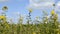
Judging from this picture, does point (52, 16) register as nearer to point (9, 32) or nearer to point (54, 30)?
point (54, 30)

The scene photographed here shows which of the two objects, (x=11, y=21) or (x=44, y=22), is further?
(x=11, y=21)

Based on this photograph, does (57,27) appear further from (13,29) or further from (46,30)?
(13,29)

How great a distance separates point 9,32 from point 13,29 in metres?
0.20

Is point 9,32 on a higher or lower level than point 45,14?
lower

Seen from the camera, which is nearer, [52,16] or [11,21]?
[52,16]

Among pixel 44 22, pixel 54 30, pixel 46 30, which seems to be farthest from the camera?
pixel 44 22

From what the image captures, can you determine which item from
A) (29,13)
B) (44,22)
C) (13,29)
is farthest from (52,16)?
(13,29)

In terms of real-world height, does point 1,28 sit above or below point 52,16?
below

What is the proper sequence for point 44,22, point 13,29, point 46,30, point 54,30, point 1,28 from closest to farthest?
1. point 54,30
2. point 46,30
3. point 44,22
4. point 1,28
5. point 13,29

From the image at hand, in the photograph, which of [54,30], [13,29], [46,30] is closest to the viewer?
[54,30]

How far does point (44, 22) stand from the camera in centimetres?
414

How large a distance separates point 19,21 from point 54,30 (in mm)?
1704

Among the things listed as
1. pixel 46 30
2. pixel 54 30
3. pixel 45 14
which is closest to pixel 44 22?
pixel 45 14

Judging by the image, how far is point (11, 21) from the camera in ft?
16.3
